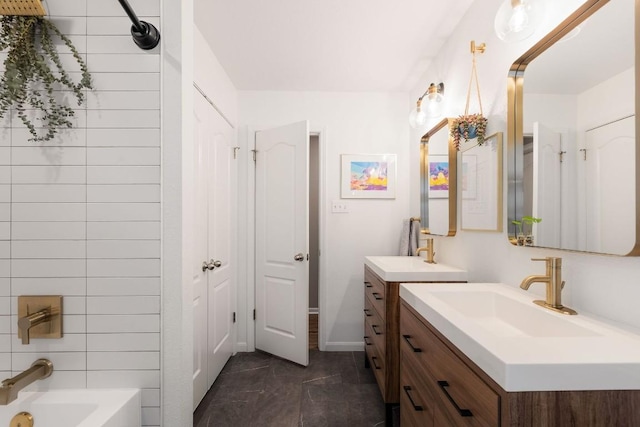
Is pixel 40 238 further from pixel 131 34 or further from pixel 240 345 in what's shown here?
pixel 240 345

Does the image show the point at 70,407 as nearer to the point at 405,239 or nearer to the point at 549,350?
the point at 549,350

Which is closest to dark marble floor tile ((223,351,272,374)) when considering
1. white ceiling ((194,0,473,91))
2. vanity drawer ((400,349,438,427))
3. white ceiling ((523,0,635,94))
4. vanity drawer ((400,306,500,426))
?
vanity drawer ((400,349,438,427))

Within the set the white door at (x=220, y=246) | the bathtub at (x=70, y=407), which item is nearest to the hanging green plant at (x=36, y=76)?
the bathtub at (x=70, y=407)

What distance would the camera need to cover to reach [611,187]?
864mm

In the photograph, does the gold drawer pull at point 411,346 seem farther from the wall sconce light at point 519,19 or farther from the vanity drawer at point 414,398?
the wall sconce light at point 519,19

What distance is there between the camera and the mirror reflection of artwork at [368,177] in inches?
106

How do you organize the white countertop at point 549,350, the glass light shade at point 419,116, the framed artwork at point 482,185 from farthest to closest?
the glass light shade at point 419,116, the framed artwork at point 482,185, the white countertop at point 549,350

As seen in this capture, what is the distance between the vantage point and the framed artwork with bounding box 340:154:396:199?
106 inches

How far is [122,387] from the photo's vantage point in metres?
0.94

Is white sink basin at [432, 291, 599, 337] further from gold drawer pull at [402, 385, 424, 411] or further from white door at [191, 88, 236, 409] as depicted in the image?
white door at [191, 88, 236, 409]

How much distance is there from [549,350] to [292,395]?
1808mm

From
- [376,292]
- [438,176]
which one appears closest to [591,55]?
[438,176]

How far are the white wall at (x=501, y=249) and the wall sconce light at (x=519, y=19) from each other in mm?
86

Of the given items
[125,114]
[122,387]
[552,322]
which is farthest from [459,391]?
[125,114]
